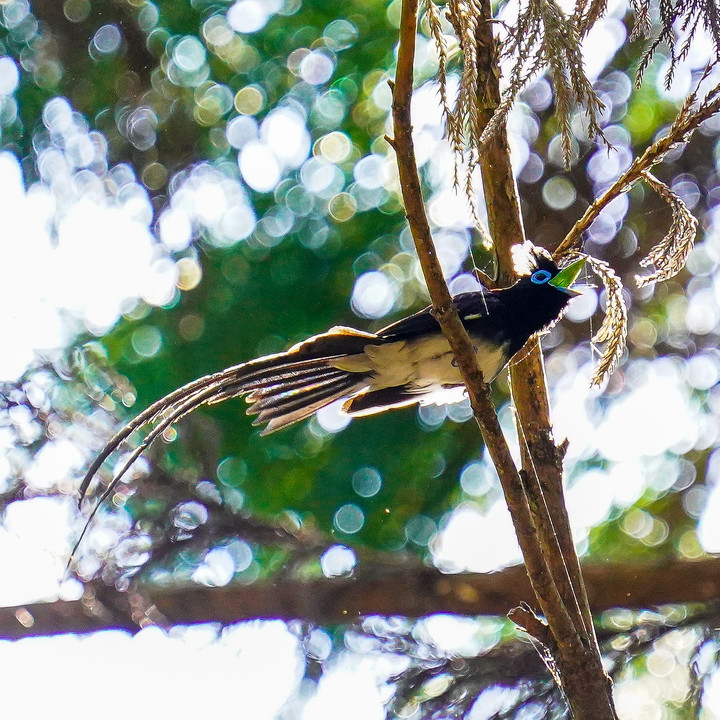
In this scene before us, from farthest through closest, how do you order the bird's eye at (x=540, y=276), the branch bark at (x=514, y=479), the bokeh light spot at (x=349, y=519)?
the bokeh light spot at (x=349, y=519)
the bird's eye at (x=540, y=276)
the branch bark at (x=514, y=479)

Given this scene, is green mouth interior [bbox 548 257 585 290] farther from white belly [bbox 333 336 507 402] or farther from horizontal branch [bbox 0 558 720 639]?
horizontal branch [bbox 0 558 720 639]

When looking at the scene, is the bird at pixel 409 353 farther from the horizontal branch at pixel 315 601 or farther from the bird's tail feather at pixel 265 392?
the horizontal branch at pixel 315 601

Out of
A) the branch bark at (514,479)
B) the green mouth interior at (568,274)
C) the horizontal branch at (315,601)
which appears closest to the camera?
the branch bark at (514,479)

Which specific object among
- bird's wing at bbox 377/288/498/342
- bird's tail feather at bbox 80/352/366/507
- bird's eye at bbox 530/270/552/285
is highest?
bird's eye at bbox 530/270/552/285

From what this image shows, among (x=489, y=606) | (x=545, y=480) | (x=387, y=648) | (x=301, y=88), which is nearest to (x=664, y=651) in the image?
(x=489, y=606)

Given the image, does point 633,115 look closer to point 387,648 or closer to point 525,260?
point 525,260

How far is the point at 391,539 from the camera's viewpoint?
3.36 meters

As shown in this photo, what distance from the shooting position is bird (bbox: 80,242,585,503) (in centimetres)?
216

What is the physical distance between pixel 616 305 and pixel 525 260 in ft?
1.06

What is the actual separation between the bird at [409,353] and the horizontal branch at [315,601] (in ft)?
3.34

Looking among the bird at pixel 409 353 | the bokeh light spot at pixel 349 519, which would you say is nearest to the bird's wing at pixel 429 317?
the bird at pixel 409 353

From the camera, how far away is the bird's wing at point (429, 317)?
2.27 metres

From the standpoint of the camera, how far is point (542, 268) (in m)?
2.21

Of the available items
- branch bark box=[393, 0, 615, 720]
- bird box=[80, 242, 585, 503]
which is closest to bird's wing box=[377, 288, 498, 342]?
bird box=[80, 242, 585, 503]
